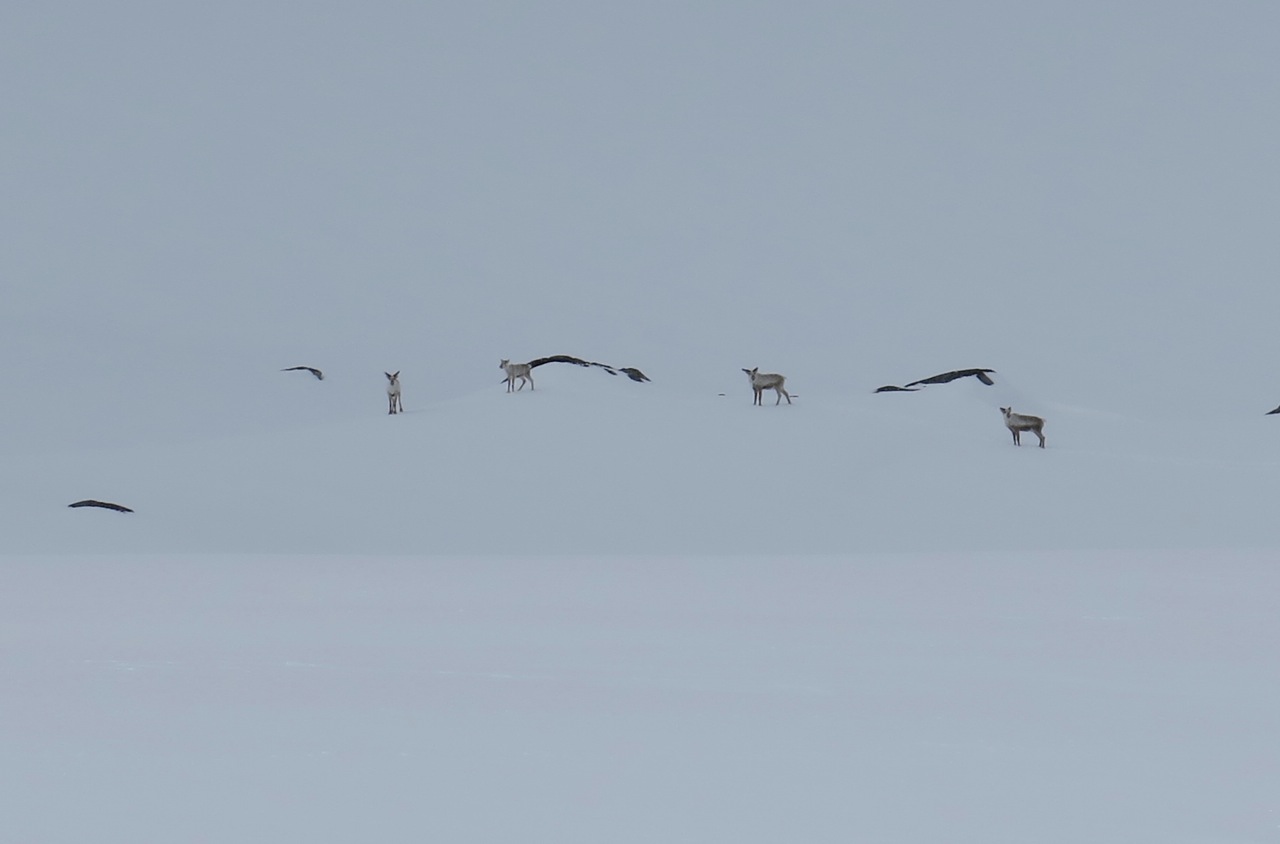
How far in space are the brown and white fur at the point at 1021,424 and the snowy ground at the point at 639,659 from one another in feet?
5.98

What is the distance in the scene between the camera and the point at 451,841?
4.79 m

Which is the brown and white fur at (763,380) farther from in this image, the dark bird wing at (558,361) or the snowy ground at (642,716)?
the snowy ground at (642,716)

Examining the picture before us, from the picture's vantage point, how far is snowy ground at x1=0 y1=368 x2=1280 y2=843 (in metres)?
5.23

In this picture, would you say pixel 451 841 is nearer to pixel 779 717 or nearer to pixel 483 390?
pixel 779 717

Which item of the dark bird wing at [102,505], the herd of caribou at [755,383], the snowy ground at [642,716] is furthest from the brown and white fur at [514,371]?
the snowy ground at [642,716]

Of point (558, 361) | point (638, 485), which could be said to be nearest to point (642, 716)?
point (638, 485)

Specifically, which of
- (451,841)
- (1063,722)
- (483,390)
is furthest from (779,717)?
(483,390)

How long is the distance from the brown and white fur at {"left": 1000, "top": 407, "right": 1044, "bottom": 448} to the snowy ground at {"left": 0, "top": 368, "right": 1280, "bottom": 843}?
182cm

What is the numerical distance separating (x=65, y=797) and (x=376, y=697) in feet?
6.91

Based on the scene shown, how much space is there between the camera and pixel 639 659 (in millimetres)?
8406

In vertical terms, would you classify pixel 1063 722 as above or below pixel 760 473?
below

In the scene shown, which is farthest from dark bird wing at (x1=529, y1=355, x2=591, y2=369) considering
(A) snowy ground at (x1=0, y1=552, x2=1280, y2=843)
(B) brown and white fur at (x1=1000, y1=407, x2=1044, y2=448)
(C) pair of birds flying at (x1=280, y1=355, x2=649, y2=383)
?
(A) snowy ground at (x1=0, y1=552, x2=1280, y2=843)

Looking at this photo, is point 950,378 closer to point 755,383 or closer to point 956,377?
point 956,377

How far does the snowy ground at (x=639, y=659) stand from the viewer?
523cm
